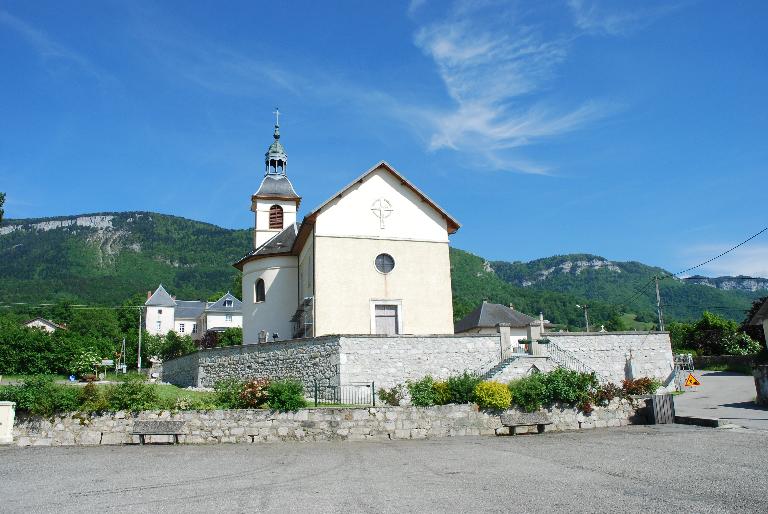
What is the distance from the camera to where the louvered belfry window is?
41.1 metres

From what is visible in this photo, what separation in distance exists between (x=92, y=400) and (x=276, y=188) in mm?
26217

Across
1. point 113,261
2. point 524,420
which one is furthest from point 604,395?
point 113,261

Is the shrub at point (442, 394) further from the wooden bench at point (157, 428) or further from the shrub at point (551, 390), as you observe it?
the wooden bench at point (157, 428)

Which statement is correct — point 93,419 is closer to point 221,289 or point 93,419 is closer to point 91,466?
point 91,466

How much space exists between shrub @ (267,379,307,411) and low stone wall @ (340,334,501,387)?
180 inches

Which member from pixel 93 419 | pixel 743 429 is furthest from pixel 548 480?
pixel 93 419

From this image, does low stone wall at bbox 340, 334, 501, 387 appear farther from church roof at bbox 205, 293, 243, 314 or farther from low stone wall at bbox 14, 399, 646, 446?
church roof at bbox 205, 293, 243, 314

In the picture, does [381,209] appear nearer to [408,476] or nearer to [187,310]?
[408,476]

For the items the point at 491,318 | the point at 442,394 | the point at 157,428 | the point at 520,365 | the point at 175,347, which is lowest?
the point at 157,428

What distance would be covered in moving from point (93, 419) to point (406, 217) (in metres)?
16.6

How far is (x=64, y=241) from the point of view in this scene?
179000 millimetres

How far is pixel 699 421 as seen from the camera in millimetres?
18094

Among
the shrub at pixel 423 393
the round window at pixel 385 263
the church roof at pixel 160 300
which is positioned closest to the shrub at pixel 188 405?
the shrub at pixel 423 393

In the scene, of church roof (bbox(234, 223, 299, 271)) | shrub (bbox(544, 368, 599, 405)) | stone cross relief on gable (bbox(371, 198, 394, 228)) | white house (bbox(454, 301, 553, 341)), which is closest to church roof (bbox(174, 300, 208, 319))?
white house (bbox(454, 301, 553, 341))
